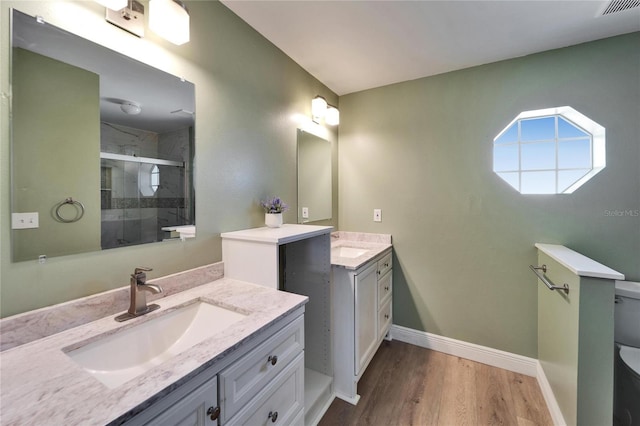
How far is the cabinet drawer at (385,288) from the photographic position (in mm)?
2105

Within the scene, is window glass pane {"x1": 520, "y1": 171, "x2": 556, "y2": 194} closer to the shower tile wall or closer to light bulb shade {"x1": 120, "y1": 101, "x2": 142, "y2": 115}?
the shower tile wall

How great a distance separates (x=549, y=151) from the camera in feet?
6.50

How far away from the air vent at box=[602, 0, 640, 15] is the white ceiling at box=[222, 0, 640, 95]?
0.09 ft

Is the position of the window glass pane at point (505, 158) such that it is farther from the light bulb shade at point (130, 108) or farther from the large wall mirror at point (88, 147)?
the light bulb shade at point (130, 108)

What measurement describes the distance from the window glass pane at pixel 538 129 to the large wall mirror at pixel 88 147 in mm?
2436

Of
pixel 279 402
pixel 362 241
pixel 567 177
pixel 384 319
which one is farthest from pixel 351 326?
pixel 567 177

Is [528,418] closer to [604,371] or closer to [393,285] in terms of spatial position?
[604,371]

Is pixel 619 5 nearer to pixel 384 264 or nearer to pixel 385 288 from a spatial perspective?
pixel 384 264

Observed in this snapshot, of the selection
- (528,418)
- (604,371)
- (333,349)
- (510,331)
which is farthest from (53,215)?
(510,331)

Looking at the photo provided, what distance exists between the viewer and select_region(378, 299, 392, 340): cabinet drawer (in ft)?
6.89

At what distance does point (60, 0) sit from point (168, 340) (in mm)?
1302

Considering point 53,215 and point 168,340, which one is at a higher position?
point 53,215

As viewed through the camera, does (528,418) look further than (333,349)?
No

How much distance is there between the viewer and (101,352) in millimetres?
858
